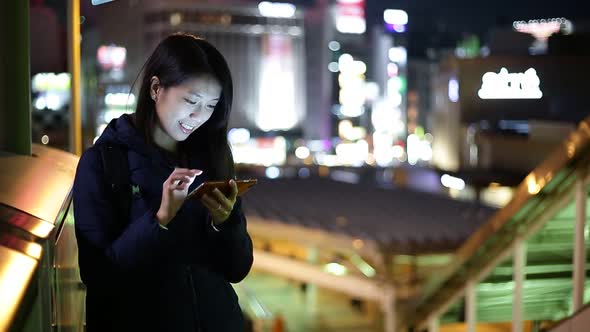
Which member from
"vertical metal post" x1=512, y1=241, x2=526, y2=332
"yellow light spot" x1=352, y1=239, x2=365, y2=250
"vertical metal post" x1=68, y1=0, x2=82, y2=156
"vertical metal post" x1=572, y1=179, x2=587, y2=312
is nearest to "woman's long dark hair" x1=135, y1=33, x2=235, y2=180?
"vertical metal post" x1=68, y1=0, x2=82, y2=156

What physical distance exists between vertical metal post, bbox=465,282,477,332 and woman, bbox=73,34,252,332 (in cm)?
305

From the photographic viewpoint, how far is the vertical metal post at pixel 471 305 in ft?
14.8

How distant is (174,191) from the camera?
4.76 feet

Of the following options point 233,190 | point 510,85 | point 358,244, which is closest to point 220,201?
point 233,190

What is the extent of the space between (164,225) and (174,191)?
0.08m

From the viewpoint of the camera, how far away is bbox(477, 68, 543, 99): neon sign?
22847 millimetres

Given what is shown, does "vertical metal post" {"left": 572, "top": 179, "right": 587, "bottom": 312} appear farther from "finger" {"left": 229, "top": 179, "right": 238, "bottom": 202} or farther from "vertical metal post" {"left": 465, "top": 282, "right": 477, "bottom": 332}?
"finger" {"left": 229, "top": 179, "right": 238, "bottom": 202}

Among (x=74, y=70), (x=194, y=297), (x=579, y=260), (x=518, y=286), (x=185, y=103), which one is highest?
(x=74, y=70)

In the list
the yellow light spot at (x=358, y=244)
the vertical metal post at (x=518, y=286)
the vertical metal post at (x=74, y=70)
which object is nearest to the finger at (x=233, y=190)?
the vertical metal post at (x=74, y=70)

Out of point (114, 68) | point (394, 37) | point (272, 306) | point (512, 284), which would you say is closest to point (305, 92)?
point (394, 37)

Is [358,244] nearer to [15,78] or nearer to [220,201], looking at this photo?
[15,78]

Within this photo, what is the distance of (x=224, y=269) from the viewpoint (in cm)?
165

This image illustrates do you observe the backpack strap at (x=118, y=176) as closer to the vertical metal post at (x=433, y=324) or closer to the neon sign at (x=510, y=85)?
the vertical metal post at (x=433, y=324)

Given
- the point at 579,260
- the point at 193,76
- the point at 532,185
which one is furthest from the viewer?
the point at 579,260
